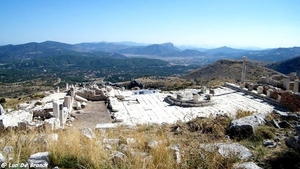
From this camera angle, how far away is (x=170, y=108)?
15.9 meters

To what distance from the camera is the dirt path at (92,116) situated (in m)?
12.8

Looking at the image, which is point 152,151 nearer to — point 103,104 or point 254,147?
point 254,147

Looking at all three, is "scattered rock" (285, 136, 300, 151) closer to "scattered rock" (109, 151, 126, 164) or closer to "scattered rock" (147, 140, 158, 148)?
"scattered rock" (147, 140, 158, 148)

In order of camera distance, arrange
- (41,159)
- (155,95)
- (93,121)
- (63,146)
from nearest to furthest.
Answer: (41,159) → (63,146) → (93,121) → (155,95)

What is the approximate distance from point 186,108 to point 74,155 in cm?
1180

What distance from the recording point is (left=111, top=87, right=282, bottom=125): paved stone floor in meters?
13.6

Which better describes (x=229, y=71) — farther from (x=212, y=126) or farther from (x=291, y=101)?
(x=212, y=126)

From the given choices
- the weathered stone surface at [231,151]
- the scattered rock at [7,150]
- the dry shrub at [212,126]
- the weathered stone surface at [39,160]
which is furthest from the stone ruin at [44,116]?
the weathered stone surface at [231,151]

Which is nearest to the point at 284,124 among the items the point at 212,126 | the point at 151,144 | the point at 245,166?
the point at 212,126

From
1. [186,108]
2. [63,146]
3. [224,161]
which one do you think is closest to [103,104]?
[186,108]

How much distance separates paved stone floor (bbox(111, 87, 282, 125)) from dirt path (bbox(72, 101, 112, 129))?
28.9 inches

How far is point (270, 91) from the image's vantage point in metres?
17.2

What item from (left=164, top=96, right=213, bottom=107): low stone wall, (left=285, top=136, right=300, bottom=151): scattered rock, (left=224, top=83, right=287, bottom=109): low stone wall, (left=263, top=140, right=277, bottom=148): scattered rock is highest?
(left=285, top=136, right=300, bottom=151): scattered rock

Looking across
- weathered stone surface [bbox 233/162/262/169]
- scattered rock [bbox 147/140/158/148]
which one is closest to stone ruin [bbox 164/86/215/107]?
scattered rock [bbox 147/140/158/148]
